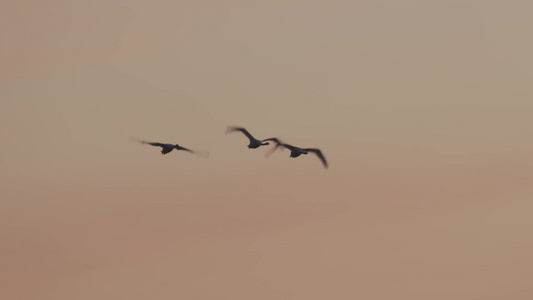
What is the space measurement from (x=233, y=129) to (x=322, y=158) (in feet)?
57.1

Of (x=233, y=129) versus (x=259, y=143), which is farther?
(x=259, y=143)

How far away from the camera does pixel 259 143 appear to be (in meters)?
192

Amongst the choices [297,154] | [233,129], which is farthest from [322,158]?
[233,129]

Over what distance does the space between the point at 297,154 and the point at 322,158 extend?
17.7ft

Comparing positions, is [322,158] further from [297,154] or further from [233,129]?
[233,129]

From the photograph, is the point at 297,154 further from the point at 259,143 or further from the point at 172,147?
the point at 172,147

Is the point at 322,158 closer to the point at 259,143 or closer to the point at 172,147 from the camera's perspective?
the point at 259,143

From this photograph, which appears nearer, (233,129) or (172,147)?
(233,129)

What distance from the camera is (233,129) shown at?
177375 millimetres

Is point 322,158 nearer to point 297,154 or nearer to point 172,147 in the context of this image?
point 297,154

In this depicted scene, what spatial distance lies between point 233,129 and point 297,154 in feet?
56.5

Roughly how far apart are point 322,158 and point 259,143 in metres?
11.1

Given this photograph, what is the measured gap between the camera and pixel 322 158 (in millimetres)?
187250
